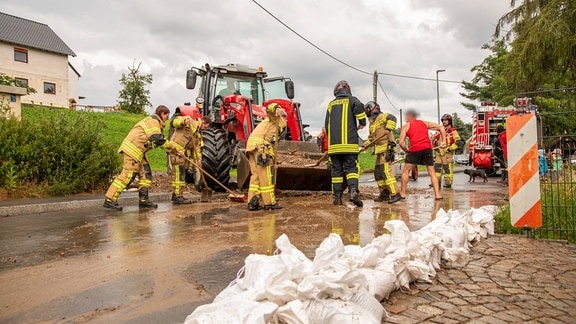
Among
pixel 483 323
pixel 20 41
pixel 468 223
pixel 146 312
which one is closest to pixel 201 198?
pixel 468 223

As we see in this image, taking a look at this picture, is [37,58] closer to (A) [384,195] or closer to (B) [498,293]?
(A) [384,195]

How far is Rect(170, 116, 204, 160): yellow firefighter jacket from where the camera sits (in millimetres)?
8961

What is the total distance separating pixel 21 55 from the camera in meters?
40.2

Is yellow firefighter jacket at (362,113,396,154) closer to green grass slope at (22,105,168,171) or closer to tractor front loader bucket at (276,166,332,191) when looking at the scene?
tractor front loader bucket at (276,166,332,191)

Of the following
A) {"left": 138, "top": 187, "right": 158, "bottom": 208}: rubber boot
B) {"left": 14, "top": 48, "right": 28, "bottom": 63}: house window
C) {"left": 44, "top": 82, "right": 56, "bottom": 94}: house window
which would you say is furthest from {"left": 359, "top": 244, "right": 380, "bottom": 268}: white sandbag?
{"left": 14, "top": 48, "right": 28, "bottom": 63}: house window

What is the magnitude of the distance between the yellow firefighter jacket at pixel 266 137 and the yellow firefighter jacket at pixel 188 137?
1866 mm

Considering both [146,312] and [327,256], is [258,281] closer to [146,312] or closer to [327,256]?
[327,256]

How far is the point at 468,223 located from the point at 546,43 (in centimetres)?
985

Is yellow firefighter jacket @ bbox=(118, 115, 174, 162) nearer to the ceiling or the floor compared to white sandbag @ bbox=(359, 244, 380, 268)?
nearer to the ceiling

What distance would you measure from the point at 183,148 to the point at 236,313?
285 inches

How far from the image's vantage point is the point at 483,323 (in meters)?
2.47

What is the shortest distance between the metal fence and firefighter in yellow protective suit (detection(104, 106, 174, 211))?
19.0 feet

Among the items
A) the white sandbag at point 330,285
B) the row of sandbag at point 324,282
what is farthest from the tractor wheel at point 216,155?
the white sandbag at point 330,285

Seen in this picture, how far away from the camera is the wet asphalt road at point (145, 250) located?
289 centimetres
